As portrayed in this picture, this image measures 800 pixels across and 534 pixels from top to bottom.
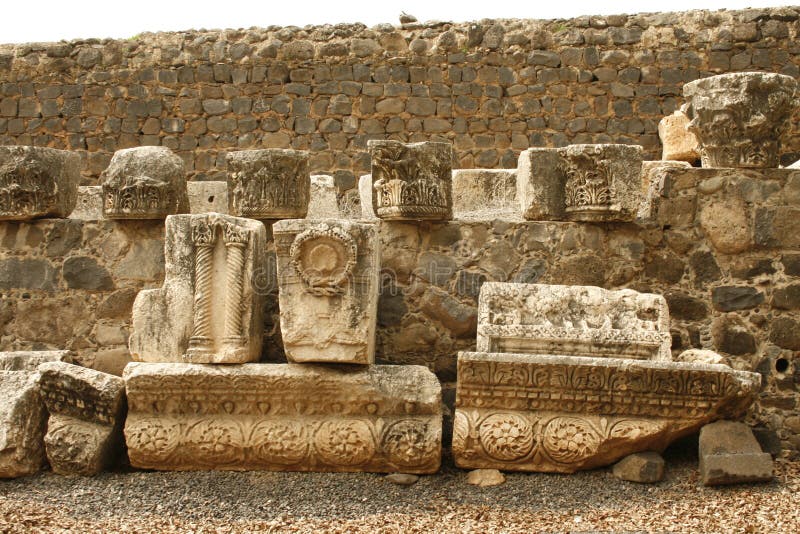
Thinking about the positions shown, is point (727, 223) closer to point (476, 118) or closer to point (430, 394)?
point (430, 394)

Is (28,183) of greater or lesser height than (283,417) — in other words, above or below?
above

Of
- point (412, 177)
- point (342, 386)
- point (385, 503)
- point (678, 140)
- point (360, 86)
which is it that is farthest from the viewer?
point (360, 86)

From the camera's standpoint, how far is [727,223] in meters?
5.04

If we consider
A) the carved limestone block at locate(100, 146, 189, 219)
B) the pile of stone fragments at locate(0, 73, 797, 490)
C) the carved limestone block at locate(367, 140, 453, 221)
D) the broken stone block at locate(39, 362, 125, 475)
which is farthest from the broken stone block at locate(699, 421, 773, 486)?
the carved limestone block at locate(100, 146, 189, 219)

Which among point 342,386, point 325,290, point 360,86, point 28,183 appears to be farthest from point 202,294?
point 360,86

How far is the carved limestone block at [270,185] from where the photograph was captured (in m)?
5.04

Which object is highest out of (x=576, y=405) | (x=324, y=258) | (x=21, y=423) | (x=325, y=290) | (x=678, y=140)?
(x=678, y=140)

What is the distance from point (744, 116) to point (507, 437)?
2.08 metres

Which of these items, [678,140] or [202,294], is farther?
[678,140]

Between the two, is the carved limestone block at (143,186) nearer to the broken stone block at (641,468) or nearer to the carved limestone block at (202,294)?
the carved limestone block at (202,294)

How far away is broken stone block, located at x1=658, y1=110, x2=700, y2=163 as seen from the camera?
346 inches

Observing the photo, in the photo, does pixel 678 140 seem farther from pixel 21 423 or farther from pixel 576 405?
pixel 21 423

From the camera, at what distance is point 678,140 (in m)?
8.84

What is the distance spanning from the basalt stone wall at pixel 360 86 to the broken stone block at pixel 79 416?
635 cm
